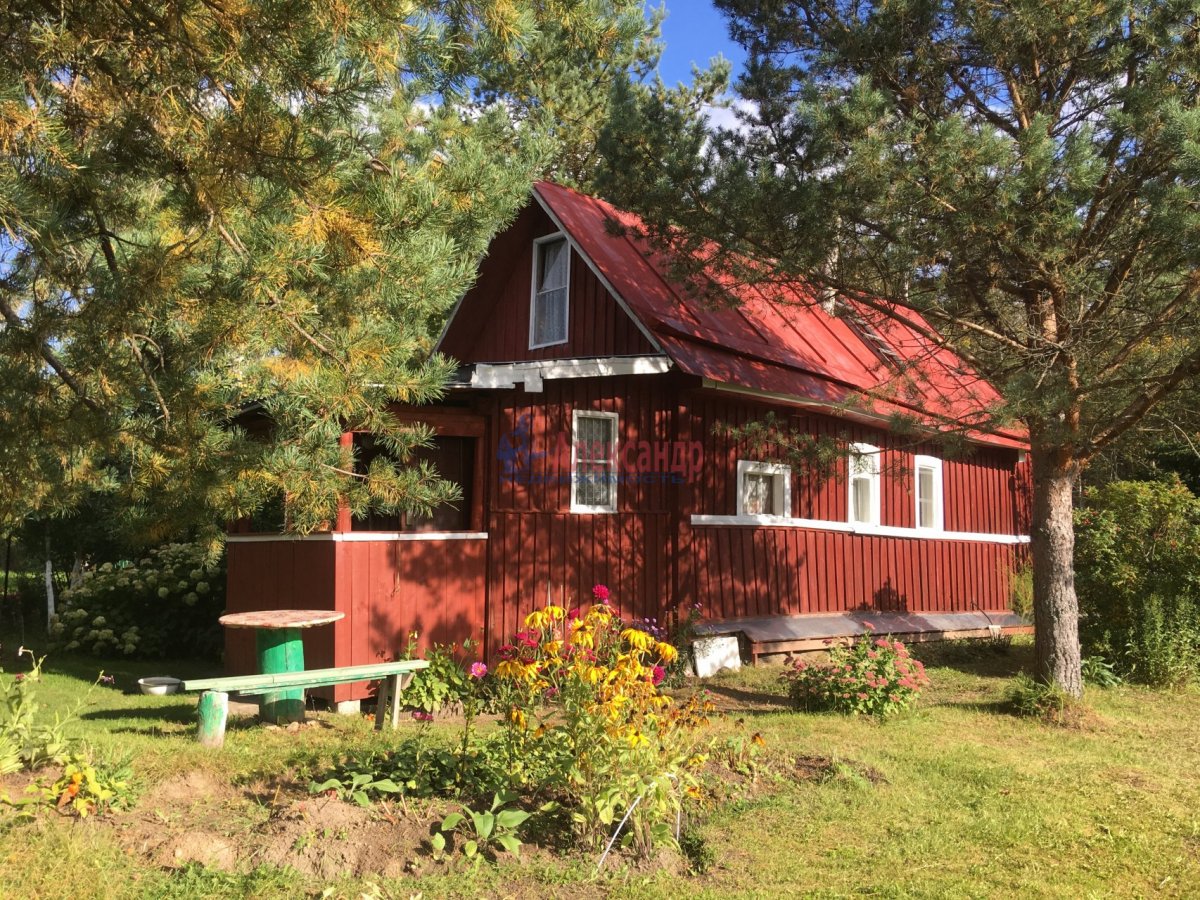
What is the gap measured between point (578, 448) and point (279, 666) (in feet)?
13.3

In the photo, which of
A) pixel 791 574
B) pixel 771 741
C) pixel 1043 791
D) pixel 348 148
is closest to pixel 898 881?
pixel 1043 791

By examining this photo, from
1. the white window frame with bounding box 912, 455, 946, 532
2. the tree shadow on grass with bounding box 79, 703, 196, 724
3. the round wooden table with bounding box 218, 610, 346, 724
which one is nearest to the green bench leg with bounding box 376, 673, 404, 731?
the round wooden table with bounding box 218, 610, 346, 724

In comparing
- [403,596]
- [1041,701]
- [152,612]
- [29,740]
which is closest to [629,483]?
[403,596]

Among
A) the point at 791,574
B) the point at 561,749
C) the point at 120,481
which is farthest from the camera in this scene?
the point at 791,574

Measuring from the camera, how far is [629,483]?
10914 millimetres

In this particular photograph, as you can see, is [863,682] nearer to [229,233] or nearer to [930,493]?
[229,233]

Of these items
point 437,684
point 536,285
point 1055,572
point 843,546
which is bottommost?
point 437,684

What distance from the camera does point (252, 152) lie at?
3963 mm

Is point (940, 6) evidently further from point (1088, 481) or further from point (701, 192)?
point (1088, 481)

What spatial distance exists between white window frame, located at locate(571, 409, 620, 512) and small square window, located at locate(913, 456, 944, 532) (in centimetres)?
655

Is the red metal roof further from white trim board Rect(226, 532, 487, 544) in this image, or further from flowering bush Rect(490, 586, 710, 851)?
flowering bush Rect(490, 586, 710, 851)

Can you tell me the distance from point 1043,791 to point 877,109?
521 cm

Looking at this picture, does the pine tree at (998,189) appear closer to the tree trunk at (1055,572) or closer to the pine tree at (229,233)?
the tree trunk at (1055,572)

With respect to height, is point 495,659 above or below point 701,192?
below
